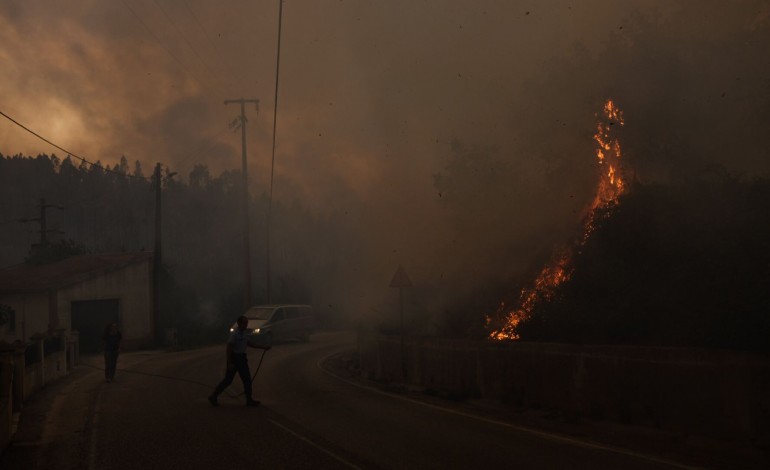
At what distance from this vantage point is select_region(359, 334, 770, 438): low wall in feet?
30.6

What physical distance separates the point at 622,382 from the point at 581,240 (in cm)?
1050

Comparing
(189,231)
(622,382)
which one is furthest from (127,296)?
(189,231)

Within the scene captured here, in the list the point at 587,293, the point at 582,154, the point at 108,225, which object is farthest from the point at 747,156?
the point at 108,225

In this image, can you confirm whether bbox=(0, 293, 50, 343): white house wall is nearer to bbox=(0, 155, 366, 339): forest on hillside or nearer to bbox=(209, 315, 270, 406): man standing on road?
bbox=(0, 155, 366, 339): forest on hillside

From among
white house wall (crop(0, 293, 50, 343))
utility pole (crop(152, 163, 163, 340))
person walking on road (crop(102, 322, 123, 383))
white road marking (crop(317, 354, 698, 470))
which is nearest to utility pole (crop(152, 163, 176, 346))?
utility pole (crop(152, 163, 163, 340))

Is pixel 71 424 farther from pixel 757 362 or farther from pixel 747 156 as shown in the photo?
pixel 747 156

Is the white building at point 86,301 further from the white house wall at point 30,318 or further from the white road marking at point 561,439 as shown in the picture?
the white road marking at point 561,439

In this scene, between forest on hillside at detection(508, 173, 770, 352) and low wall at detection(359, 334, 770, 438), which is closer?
low wall at detection(359, 334, 770, 438)

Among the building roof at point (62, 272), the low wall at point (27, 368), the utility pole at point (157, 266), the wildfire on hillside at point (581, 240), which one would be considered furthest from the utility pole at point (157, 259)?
the wildfire on hillside at point (581, 240)

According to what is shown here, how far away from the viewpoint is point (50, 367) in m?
19.8

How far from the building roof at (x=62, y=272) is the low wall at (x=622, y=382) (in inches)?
944

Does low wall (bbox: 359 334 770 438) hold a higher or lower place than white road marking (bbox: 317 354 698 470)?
higher

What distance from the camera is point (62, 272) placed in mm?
38594

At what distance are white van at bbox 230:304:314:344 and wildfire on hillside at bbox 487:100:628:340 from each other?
13.0 meters
